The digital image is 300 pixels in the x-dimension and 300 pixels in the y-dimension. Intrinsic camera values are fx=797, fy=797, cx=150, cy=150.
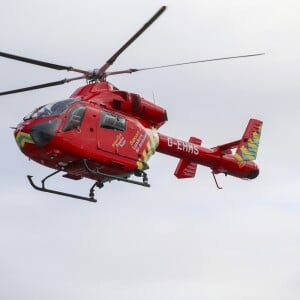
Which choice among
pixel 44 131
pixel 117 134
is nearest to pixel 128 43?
pixel 117 134

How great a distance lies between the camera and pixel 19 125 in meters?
25.8

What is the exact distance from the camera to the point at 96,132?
85.0ft

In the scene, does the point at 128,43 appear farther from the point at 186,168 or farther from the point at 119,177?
the point at 186,168

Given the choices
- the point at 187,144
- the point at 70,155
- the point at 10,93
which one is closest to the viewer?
the point at 70,155

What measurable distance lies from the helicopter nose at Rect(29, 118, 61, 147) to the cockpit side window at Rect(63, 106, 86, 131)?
0.34m

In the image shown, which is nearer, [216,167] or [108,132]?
[108,132]

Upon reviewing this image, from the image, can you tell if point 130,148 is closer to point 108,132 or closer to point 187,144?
point 108,132

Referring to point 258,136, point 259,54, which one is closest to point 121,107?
point 259,54

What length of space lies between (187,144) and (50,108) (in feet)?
21.2

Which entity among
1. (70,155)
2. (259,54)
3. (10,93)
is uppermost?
(259,54)

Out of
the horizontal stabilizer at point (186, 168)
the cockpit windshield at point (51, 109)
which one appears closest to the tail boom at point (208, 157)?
the horizontal stabilizer at point (186, 168)

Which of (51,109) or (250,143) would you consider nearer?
(51,109)

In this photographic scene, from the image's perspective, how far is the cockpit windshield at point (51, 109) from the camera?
25.5m

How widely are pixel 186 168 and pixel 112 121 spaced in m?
5.42
